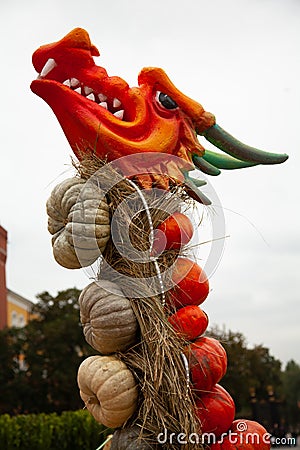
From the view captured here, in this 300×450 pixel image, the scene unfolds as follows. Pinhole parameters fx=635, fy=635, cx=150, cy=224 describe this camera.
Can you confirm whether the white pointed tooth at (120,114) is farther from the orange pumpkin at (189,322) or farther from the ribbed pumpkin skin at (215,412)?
the ribbed pumpkin skin at (215,412)

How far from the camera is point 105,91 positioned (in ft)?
11.9

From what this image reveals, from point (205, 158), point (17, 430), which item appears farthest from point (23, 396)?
point (205, 158)

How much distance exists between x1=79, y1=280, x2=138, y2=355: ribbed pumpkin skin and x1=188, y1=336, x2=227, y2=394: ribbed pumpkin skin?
0.34m

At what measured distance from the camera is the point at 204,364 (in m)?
3.28

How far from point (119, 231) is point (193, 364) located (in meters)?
0.78

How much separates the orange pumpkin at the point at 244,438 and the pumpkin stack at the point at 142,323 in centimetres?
1

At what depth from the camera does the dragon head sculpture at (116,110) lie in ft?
11.6

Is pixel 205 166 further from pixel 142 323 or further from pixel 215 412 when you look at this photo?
pixel 215 412

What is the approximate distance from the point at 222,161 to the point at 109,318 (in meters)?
1.57

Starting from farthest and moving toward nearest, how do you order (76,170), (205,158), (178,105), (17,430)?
(17,430)
(205,158)
(178,105)
(76,170)

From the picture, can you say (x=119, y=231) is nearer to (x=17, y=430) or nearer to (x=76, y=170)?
(x=76, y=170)

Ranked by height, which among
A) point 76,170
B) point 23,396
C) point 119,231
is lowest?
point 119,231

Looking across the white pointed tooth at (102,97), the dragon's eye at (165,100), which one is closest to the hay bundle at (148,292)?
the white pointed tooth at (102,97)

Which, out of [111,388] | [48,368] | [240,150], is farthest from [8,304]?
[111,388]
